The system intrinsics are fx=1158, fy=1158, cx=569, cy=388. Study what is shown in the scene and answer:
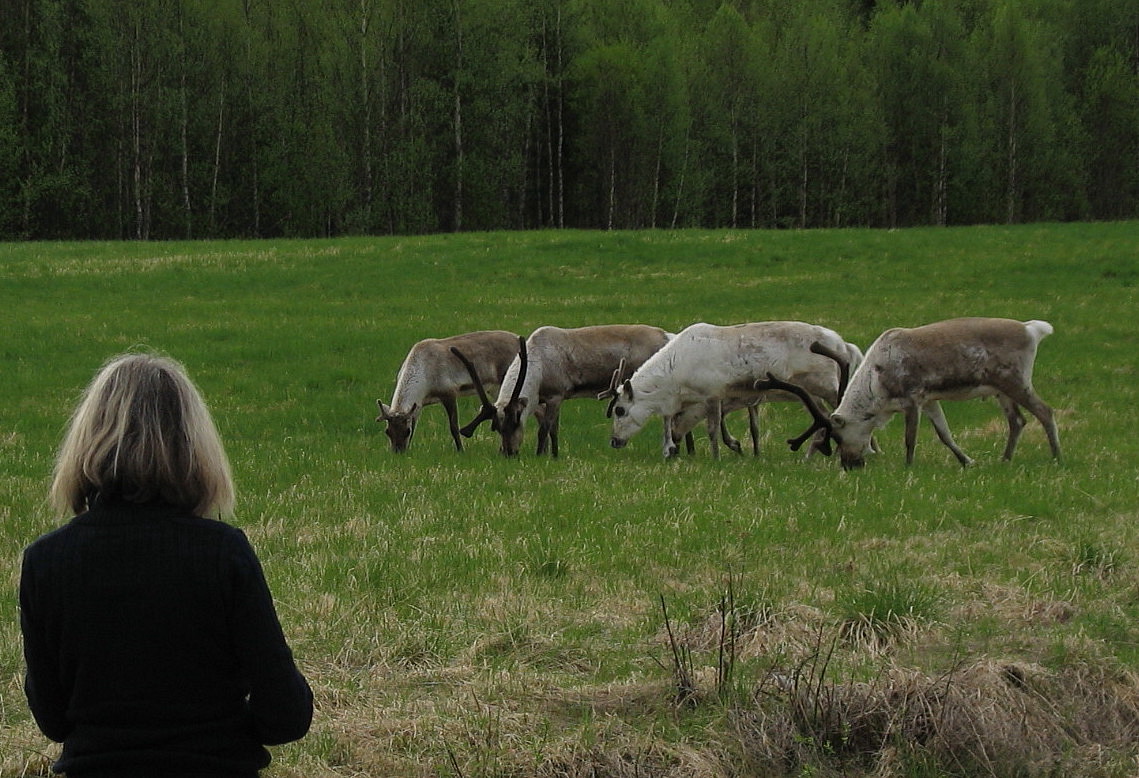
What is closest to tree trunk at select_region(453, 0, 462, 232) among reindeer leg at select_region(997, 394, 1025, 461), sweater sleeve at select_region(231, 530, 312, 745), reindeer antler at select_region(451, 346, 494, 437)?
reindeer antler at select_region(451, 346, 494, 437)

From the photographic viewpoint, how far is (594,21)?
6631 cm

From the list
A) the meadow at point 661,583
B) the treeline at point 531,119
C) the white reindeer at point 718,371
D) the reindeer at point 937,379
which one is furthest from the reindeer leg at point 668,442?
the treeline at point 531,119

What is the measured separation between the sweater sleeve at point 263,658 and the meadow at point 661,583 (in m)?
1.93

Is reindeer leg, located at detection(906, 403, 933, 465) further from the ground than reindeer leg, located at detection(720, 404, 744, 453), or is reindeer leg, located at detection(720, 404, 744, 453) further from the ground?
reindeer leg, located at detection(906, 403, 933, 465)

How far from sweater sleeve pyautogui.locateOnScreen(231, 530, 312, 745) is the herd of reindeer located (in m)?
11.0

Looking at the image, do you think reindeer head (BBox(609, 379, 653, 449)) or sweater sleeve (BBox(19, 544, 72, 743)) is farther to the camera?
reindeer head (BBox(609, 379, 653, 449))

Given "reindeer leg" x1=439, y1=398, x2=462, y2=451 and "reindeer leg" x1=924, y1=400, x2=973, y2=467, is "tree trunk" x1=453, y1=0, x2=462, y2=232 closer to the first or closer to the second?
"reindeer leg" x1=439, y1=398, x2=462, y2=451

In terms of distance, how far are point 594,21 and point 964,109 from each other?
69.1 feet

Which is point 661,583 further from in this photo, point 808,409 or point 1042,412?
point 1042,412

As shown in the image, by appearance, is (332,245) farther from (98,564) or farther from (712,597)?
(98,564)

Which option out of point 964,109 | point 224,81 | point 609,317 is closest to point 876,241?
point 609,317

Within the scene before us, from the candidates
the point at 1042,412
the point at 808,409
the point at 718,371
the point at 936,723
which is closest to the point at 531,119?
the point at 718,371

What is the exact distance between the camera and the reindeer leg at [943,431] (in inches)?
543

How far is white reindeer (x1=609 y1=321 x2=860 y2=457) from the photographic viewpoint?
15312mm
